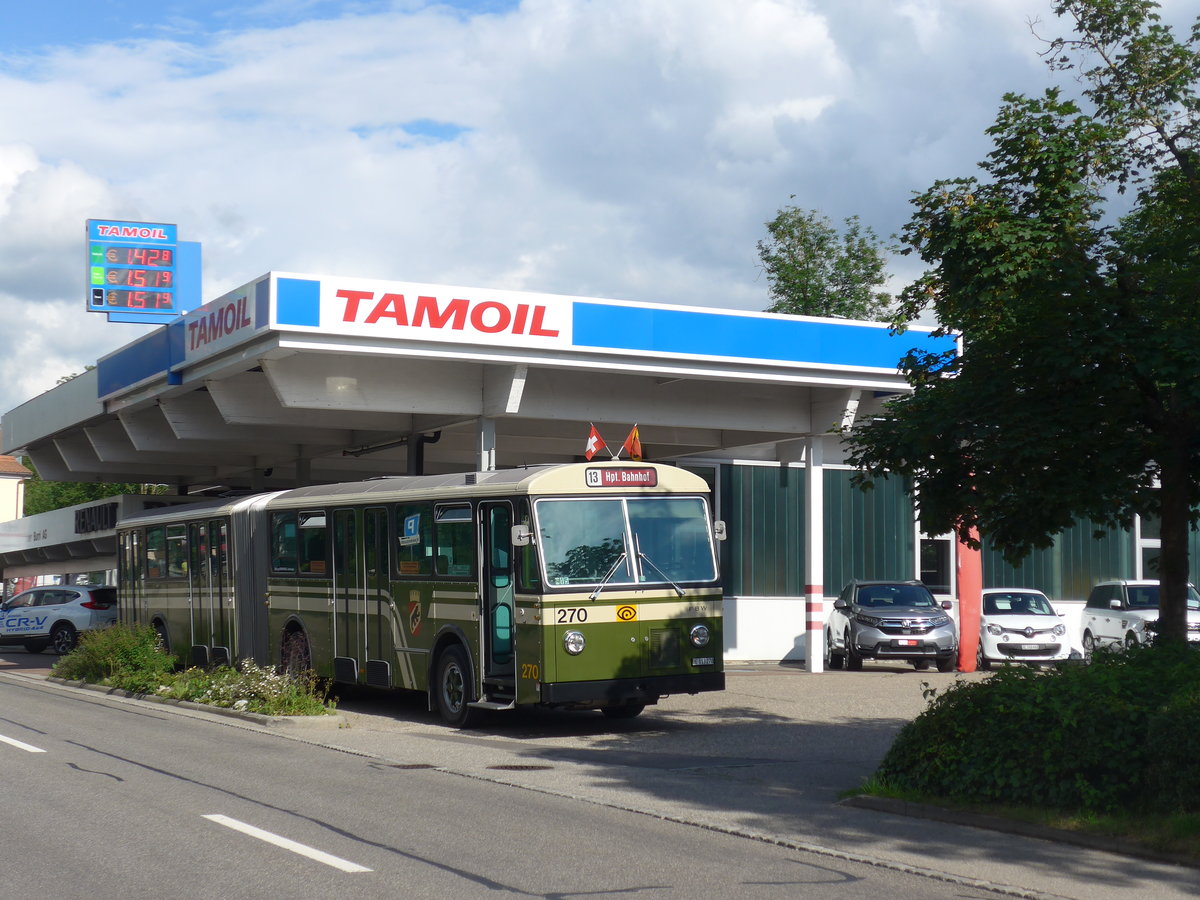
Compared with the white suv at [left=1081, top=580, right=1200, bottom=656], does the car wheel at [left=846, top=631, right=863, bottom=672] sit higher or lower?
lower

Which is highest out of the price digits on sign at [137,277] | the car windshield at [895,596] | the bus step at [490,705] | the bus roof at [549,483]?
the price digits on sign at [137,277]

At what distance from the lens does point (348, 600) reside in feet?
60.8

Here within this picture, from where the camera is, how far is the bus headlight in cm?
1498

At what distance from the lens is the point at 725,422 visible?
24672 millimetres

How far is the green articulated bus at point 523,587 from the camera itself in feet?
49.7

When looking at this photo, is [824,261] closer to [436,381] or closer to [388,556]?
[436,381]

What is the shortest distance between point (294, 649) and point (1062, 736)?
13.0 meters

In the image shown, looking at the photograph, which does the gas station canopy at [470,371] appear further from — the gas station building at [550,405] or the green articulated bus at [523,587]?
the green articulated bus at [523,587]

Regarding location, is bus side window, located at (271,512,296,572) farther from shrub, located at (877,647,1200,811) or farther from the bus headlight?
shrub, located at (877,647,1200,811)

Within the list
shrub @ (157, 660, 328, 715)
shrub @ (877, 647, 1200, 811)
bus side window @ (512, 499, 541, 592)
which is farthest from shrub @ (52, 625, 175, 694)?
shrub @ (877, 647, 1200, 811)

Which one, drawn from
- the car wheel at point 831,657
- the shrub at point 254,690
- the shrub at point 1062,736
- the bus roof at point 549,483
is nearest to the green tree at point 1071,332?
the shrub at point 1062,736

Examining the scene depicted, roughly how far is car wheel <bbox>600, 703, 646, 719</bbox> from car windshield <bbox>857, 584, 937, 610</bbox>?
941cm

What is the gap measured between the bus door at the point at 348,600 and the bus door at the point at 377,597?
0.59 feet

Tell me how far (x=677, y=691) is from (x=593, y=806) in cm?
539
